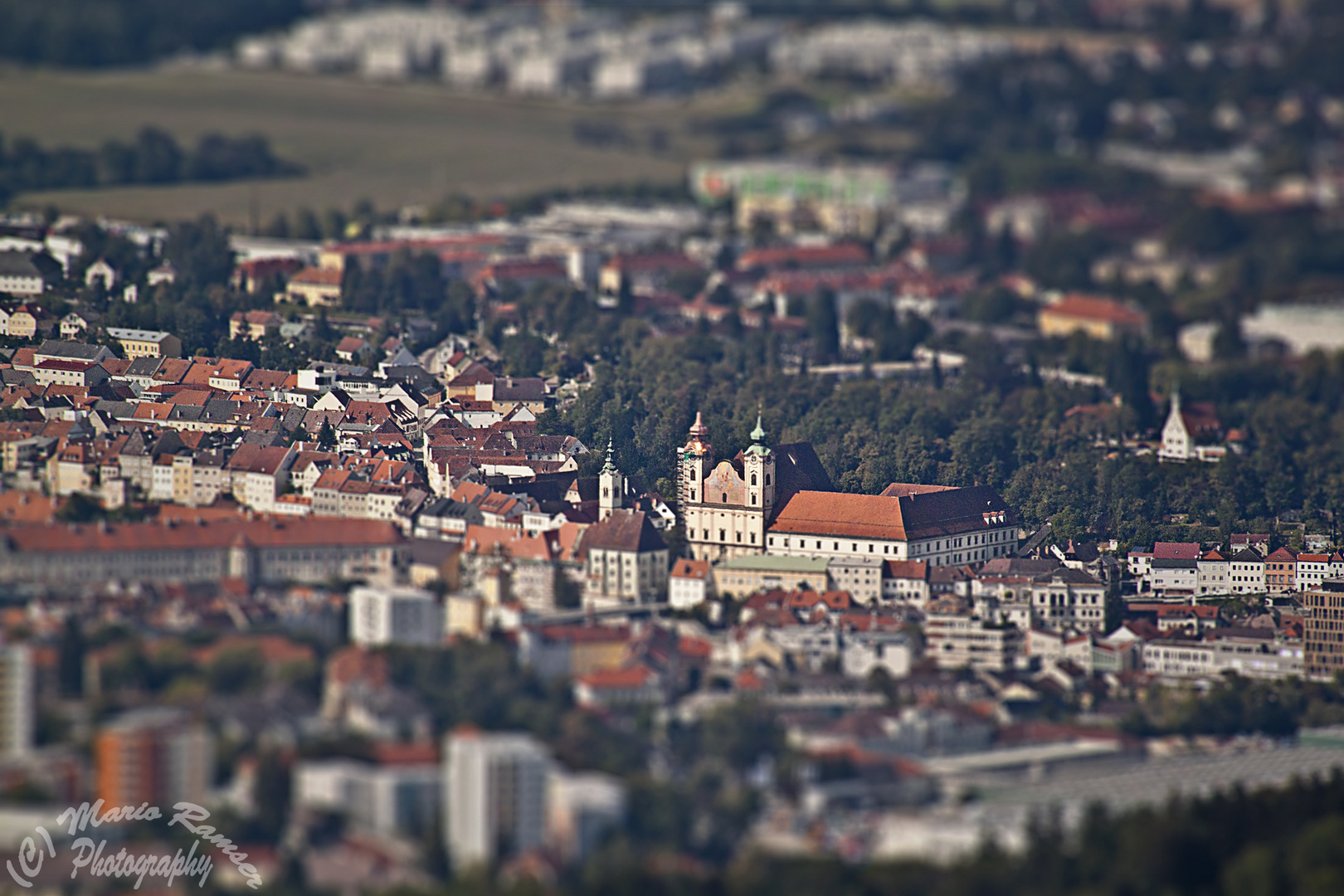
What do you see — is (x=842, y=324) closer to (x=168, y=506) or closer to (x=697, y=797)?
(x=168, y=506)

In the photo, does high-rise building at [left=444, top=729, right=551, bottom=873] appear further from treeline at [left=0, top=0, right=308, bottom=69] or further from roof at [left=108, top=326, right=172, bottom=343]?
treeline at [left=0, top=0, right=308, bottom=69]


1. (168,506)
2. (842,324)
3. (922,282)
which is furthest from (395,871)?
(922,282)

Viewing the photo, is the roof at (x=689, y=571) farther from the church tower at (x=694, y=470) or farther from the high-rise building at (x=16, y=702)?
the high-rise building at (x=16, y=702)

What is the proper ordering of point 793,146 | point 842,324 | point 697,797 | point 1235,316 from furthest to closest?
1. point 793,146
2. point 1235,316
3. point 842,324
4. point 697,797

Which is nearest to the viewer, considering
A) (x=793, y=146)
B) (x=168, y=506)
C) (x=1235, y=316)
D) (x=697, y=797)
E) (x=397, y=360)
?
(x=697, y=797)

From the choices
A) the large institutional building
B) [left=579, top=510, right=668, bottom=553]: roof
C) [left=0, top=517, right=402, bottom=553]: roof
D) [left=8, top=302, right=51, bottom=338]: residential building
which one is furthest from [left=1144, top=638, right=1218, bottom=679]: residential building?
[left=8, top=302, right=51, bottom=338]: residential building

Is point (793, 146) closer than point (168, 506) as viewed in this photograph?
No
